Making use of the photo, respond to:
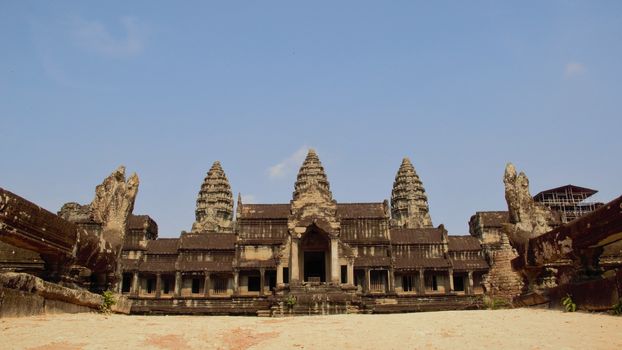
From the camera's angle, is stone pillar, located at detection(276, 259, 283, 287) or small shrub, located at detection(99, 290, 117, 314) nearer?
small shrub, located at detection(99, 290, 117, 314)

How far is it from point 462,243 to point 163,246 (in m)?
27.0

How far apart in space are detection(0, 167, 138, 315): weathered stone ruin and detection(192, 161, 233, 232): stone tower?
2068 inches

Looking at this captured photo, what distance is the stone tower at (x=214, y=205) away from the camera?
232 feet

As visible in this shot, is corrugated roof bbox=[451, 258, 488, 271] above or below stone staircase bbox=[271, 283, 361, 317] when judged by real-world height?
above

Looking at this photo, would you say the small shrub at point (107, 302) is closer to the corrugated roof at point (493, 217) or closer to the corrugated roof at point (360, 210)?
the corrugated roof at point (360, 210)

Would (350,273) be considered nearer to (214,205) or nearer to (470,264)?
(470,264)

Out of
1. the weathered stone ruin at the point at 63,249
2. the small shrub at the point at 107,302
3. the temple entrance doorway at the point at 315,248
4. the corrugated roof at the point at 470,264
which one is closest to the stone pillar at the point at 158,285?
the temple entrance doorway at the point at 315,248

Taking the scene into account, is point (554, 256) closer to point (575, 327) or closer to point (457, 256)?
point (575, 327)

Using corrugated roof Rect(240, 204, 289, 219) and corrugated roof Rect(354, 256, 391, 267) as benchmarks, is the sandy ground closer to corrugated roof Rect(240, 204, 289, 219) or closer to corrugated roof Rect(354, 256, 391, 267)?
corrugated roof Rect(354, 256, 391, 267)

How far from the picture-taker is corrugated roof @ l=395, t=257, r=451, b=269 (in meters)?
44.8

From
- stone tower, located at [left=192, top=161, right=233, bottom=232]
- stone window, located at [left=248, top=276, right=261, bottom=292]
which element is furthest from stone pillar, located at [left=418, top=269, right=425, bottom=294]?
stone tower, located at [left=192, top=161, right=233, bottom=232]

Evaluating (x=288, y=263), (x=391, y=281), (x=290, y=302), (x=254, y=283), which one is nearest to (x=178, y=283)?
(x=254, y=283)

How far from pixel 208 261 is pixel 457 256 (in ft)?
71.2

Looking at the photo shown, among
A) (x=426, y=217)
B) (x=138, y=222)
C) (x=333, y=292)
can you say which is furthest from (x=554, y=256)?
(x=426, y=217)
